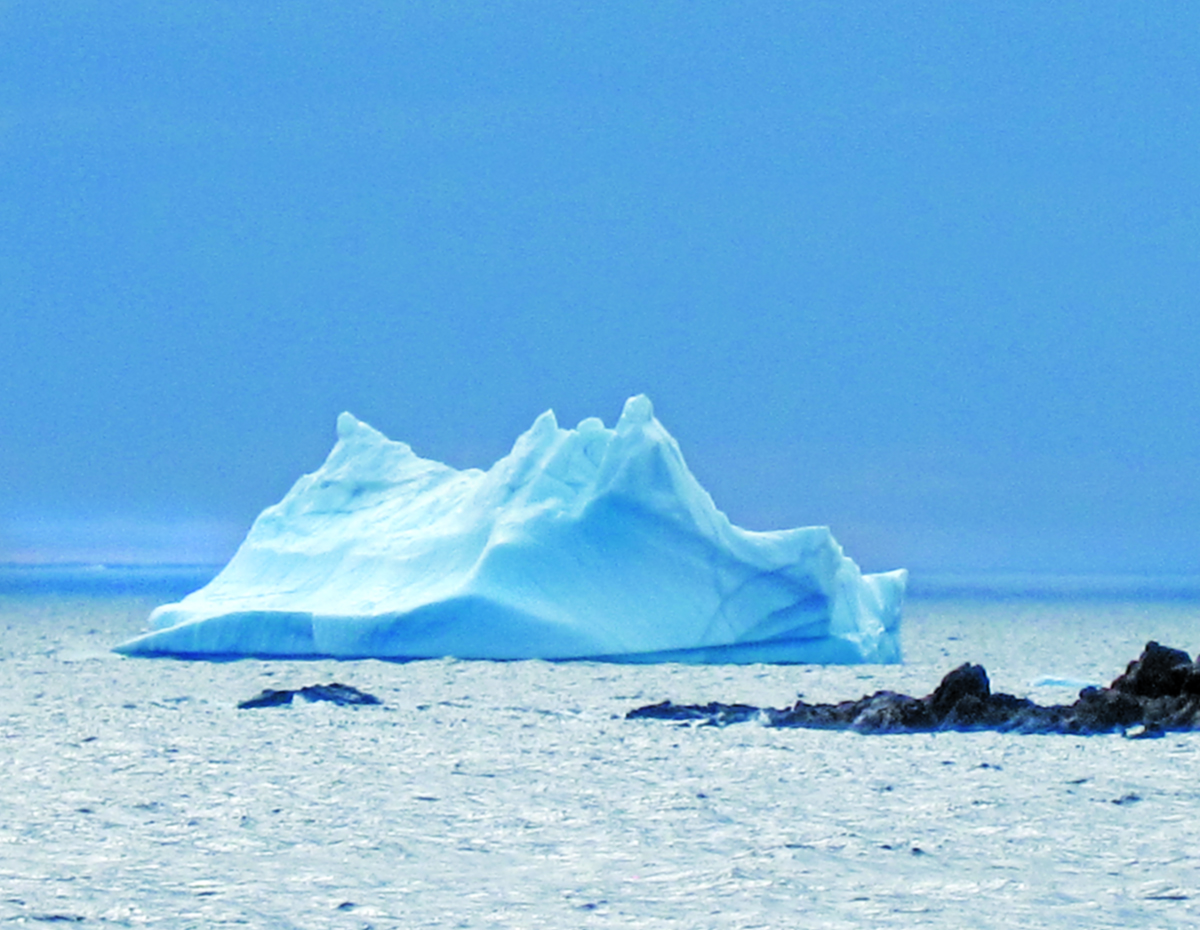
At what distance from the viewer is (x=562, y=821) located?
9.61 m

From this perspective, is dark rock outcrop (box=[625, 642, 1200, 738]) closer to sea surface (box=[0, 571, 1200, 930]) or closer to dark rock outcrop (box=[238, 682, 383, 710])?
sea surface (box=[0, 571, 1200, 930])

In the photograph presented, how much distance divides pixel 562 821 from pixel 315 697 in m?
7.90

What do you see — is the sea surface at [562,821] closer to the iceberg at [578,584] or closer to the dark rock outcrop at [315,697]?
the dark rock outcrop at [315,697]

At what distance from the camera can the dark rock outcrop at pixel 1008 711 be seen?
1390 centimetres

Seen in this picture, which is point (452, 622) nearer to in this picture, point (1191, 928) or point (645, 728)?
point (645, 728)

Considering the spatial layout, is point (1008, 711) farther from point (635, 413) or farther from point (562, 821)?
point (635, 413)

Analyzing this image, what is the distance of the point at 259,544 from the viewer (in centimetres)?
2456

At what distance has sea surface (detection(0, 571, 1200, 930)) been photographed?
7207 millimetres

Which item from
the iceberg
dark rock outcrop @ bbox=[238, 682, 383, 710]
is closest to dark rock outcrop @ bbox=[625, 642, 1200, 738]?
dark rock outcrop @ bbox=[238, 682, 383, 710]

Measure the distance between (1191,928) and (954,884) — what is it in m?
1.18

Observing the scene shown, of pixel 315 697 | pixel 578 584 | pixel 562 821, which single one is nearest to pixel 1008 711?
pixel 562 821

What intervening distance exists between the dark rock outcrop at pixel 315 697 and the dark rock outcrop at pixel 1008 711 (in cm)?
327

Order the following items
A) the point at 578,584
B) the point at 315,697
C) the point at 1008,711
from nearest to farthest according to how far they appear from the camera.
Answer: the point at 1008,711
the point at 315,697
the point at 578,584

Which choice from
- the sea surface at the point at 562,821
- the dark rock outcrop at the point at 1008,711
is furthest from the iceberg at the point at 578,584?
the dark rock outcrop at the point at 1008,711
